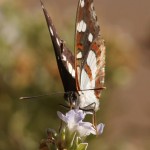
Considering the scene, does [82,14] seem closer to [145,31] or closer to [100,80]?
[100,80]

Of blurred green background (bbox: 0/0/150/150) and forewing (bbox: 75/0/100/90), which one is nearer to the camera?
forewing (bbox: 75/0/100/90)

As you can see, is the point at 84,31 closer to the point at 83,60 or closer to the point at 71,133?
the point at 83,60

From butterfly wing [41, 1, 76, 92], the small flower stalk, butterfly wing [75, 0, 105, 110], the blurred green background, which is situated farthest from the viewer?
the blurred green background

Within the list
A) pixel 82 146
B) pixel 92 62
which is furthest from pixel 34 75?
pixel 82 146

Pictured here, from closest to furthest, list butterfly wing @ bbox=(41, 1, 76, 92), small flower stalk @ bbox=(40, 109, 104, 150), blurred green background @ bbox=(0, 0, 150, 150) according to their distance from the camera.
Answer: small flower stalk @ bbox=(40, 109, 104, 150), butterfly wing @ bbox=(41, 1, 76, 92), blurred green background @ bbox=(0, 0, 150, 150)

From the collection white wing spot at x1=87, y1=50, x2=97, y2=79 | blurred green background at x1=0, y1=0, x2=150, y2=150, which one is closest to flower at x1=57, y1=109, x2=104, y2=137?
white wing spot at x1=87, y1=50, x2=97, y2=79

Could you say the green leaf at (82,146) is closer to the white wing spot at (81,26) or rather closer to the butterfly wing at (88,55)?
the butterfly wing at (88,55)

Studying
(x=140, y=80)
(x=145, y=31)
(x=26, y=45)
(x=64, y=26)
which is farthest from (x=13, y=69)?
(x=145, y=31)

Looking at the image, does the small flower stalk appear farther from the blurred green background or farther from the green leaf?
the blurred green background

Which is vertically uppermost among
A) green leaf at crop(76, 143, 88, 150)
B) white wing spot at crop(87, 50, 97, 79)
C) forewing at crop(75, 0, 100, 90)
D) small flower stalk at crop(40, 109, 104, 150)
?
forewing at crop(75, 0, 100, 90)
